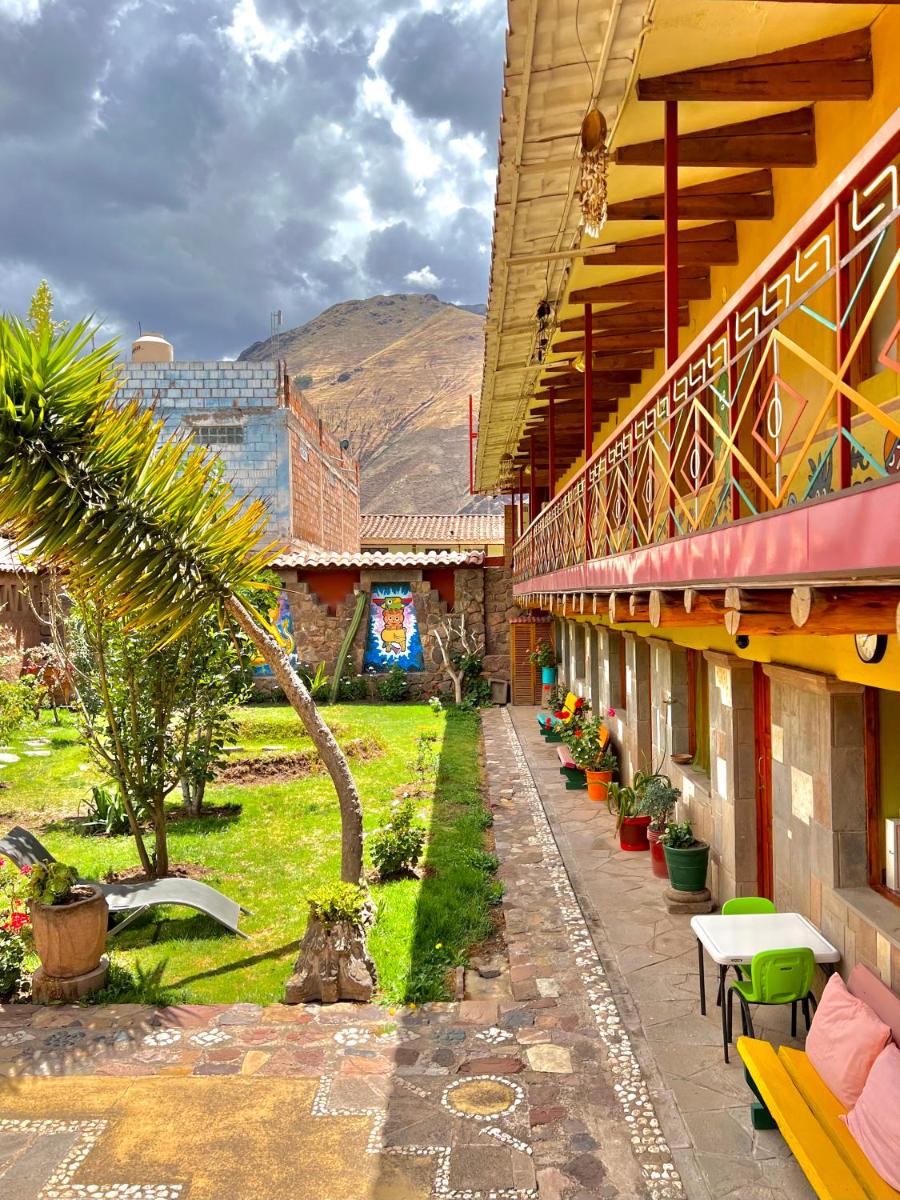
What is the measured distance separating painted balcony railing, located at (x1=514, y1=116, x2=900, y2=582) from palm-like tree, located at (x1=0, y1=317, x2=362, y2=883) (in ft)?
9.45

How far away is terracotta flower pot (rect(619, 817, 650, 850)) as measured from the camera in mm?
8922

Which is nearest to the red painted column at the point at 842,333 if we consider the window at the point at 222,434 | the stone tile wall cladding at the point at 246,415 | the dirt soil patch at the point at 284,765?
the dirt soil patch at the point at 284,765

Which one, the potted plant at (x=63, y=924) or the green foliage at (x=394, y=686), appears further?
the green foliage at (x=394, y=686)

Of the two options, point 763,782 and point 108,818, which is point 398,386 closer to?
point 108,818

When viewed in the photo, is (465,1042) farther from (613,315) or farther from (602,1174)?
(613,315)

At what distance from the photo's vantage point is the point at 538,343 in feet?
28.6

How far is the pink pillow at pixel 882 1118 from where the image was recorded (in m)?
3.35

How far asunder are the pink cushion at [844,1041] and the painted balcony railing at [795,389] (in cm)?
240

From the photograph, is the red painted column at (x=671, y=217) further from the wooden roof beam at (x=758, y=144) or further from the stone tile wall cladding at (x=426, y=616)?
the stone tile wall cladding at (x=426, y=616)

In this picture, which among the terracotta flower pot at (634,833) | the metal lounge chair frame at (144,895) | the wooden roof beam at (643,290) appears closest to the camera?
the metal lounge chair frame at (144,895)

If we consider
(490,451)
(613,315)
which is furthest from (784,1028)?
(490,451)

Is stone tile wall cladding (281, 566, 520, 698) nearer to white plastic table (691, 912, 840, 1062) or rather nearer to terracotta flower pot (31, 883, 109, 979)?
terracotta flower pot (31, 883, 109, 979)

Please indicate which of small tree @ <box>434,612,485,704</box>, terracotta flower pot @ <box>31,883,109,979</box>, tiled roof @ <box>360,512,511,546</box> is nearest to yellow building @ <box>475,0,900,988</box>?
terracotta flower pot @ <box>31,883,109,979</box>

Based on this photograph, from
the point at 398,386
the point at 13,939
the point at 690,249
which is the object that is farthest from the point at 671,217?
the point at 398,386
